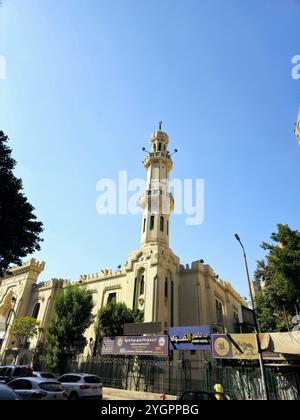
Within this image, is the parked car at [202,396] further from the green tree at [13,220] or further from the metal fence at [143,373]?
the green tree at [13,220]

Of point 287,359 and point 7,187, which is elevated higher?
point 7,187

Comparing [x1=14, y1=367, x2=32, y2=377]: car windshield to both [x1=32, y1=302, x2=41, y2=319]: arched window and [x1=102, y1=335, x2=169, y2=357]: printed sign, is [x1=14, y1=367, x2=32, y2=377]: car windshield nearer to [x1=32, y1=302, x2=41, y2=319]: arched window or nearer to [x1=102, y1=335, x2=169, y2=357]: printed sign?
[x1=102, y1=335, x2=169, y2=357]: printed sign

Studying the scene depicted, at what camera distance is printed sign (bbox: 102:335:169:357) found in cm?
1922

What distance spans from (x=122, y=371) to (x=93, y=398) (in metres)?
8.60

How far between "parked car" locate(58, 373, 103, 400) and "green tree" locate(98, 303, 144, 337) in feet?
35.5

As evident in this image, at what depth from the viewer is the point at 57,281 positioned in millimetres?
38781

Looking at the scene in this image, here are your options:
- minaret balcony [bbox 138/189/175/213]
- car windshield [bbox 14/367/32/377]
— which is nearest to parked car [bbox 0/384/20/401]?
car windshield [bbox 14/367/32/377]

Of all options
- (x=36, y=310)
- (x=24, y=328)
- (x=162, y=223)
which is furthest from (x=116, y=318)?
(x=36, y=310)

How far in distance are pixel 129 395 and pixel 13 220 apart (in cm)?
1361

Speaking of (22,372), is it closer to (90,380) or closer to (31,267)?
(90,380)

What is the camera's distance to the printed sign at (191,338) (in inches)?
726
